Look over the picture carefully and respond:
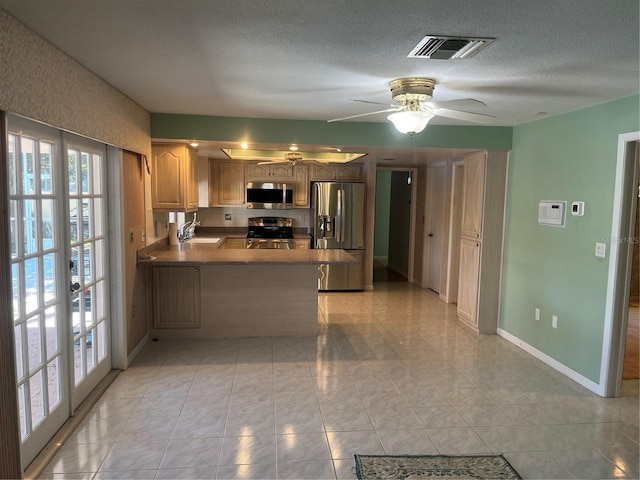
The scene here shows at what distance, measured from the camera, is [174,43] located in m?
2.18

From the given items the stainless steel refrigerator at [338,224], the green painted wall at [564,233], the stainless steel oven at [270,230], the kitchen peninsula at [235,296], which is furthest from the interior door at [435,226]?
the kitchen peninsula at [235,296]

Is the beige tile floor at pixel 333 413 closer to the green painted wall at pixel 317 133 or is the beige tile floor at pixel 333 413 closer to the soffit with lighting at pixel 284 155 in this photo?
the green painted wall at pixel 317 133

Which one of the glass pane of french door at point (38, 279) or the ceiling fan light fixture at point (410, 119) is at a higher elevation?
the ceiling fan light fixture at point (410, 119)

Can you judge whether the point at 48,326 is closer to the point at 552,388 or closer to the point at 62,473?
the point at 62,473

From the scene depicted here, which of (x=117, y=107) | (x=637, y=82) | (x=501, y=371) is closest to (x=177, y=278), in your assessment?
(x=117, y=107)

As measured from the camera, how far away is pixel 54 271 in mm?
2584

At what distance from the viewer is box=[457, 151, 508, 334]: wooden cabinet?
461 cm

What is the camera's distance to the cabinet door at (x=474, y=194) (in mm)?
4688

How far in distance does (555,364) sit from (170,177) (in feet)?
13.5

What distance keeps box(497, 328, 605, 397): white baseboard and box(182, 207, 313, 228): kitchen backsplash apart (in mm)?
3656

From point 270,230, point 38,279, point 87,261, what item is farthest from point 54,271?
point 270,230

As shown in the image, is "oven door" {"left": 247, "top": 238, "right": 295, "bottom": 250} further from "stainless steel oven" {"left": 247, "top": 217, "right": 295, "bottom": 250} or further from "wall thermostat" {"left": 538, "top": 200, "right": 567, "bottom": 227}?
"wall thermostat" {"left": 538, "top": 200, "right": 567, "bottom": 227}

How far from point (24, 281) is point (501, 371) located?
3606 mm

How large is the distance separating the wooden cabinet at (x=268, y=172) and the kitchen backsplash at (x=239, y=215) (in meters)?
0.68
